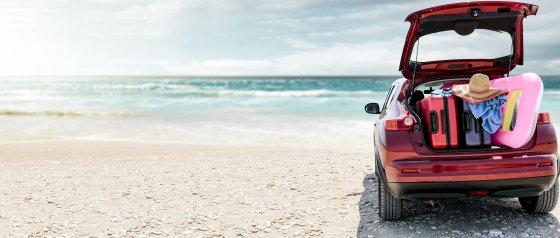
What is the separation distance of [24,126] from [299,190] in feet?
42.7

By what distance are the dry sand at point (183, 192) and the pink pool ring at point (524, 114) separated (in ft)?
5.01

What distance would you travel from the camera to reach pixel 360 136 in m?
13.0

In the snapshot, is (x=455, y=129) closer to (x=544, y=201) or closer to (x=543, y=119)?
(x=543, y=119)

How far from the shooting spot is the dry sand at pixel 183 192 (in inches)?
194

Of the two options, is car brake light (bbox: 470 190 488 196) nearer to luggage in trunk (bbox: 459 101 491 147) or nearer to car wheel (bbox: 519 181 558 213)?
luggage in trunk (bbox: 459 101 491 147)

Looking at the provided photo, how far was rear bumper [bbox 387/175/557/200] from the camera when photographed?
405 cm

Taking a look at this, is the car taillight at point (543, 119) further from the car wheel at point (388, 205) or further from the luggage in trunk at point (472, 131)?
the car wheel at point (388, 205)

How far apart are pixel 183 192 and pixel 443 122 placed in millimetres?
3423

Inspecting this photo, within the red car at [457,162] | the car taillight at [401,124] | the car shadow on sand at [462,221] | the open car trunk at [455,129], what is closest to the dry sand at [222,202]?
the car shadow on sand at [462,221]

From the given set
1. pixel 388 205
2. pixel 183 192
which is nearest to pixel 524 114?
pixel 388 205

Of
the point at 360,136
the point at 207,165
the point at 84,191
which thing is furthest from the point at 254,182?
the point at 360,136

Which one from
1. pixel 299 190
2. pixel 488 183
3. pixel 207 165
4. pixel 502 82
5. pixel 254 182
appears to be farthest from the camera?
pixel 207 165

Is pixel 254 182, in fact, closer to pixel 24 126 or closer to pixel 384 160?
pixel 384 160

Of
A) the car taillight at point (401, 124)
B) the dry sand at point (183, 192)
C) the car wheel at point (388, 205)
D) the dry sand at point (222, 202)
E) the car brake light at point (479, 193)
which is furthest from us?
the dry sand at point (183, 192)
